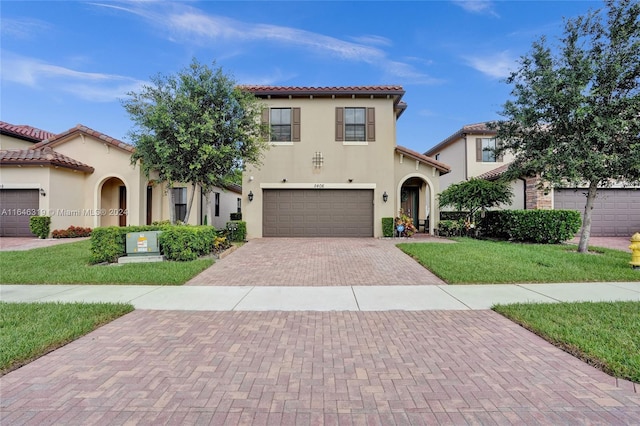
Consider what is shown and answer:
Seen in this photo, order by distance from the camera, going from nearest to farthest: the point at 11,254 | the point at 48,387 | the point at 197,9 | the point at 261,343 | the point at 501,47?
the point at 48,387
the point at 261,343
the point at 11,254
the point at 197,9
the point at 501,47

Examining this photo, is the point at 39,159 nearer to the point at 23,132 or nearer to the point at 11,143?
the point at 11,143

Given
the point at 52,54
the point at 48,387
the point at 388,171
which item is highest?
the point at 52,54

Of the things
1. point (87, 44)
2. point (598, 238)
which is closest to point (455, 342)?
point (598, 238)

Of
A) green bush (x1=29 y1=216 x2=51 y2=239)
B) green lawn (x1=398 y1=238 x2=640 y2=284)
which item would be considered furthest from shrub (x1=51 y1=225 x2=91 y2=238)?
green lawn (x1=398 y1=238 x2=640 y2=284)

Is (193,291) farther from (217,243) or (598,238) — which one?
(598,238)

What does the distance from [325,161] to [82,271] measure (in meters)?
10.6

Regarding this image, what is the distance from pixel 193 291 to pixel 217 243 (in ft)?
15.8

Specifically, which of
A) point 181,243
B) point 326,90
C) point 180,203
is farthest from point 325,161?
point 180,203

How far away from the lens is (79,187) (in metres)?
15.8

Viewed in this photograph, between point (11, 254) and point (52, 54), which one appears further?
point (52, 54)

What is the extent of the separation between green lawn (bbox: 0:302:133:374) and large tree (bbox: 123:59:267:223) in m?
6.23

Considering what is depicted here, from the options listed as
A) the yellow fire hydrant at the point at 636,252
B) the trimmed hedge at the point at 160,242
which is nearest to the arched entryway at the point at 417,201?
the yellow fire hydrant at the point at 636,252

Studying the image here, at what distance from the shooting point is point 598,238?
566 inches

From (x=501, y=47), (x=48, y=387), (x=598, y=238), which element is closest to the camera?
(x=48, y=387)
